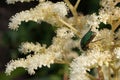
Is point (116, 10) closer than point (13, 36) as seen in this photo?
Yes

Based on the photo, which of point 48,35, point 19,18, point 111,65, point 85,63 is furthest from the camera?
point 48,35

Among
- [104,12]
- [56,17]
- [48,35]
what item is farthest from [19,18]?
[48,35]

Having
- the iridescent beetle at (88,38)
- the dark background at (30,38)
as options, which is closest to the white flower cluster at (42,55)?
the iridescent beetle at (88,38)

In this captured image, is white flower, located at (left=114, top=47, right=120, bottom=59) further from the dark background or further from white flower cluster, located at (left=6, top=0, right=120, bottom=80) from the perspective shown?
the dark background

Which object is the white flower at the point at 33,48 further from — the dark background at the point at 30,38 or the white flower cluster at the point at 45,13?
the dark background at the point at 30,38

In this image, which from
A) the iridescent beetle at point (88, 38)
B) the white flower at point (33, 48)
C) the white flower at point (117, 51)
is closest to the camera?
the white flower at point (117, 51)

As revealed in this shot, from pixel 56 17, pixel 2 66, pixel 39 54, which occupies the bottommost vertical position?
pixel 39 54

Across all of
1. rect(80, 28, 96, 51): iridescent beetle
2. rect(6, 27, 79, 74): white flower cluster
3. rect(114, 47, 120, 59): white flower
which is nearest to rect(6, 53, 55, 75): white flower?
rect(6, 27, 79, 74): white flower cluster

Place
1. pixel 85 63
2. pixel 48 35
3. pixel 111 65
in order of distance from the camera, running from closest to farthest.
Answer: pixel 85 63
pixel 111 65
pixel 48 35

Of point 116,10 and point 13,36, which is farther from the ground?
point 13,36

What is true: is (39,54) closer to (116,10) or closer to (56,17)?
(56,17)

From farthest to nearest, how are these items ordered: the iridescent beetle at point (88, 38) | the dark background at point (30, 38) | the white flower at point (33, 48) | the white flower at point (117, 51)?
the dark background at point (30, 38) → the white flower at point (33, 48) → the iridescent beetle at point (88, 38) → the white flower at point (117, 51)
